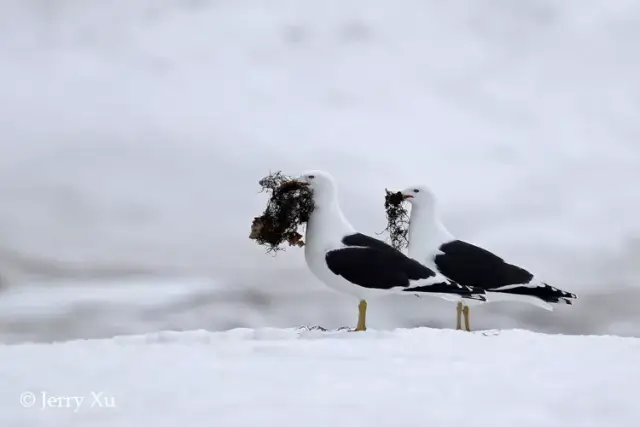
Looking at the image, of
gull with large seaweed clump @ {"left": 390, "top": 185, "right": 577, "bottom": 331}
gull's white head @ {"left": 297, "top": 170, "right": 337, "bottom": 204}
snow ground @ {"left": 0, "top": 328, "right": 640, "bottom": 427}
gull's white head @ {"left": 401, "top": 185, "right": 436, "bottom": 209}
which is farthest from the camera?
gull's white head @ {"left": 401, "top": 185, "right": 436, "bottom": 209}

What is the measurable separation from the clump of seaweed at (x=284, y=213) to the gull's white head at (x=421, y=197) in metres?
1.01

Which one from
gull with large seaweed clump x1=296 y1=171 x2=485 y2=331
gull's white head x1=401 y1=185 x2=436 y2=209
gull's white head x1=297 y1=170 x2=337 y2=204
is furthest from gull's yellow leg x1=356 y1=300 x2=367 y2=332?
gull's white head x1=401 y1=185 x2=436 y2=209

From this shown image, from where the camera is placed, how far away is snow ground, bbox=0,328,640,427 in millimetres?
2992

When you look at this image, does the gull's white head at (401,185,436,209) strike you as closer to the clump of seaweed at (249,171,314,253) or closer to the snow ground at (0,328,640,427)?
the clump of seaweed at (249,171,314,253)

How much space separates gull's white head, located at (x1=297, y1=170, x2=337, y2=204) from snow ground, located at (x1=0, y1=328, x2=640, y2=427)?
1.16 m

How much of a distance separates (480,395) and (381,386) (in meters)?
0.40

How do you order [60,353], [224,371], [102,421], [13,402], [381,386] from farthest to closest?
[60,353]
[224,371]
[381,386]
[13,402]
[102,421]

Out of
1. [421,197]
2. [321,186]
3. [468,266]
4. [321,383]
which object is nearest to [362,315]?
[321,186]

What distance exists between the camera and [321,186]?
18.3ft

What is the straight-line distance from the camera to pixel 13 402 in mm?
3152

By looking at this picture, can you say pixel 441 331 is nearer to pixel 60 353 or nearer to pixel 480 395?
pixel 480 395

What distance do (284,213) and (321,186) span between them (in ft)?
1.01

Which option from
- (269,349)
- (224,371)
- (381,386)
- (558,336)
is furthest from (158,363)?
(558,336)

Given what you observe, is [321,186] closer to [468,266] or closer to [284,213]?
[284,213]
